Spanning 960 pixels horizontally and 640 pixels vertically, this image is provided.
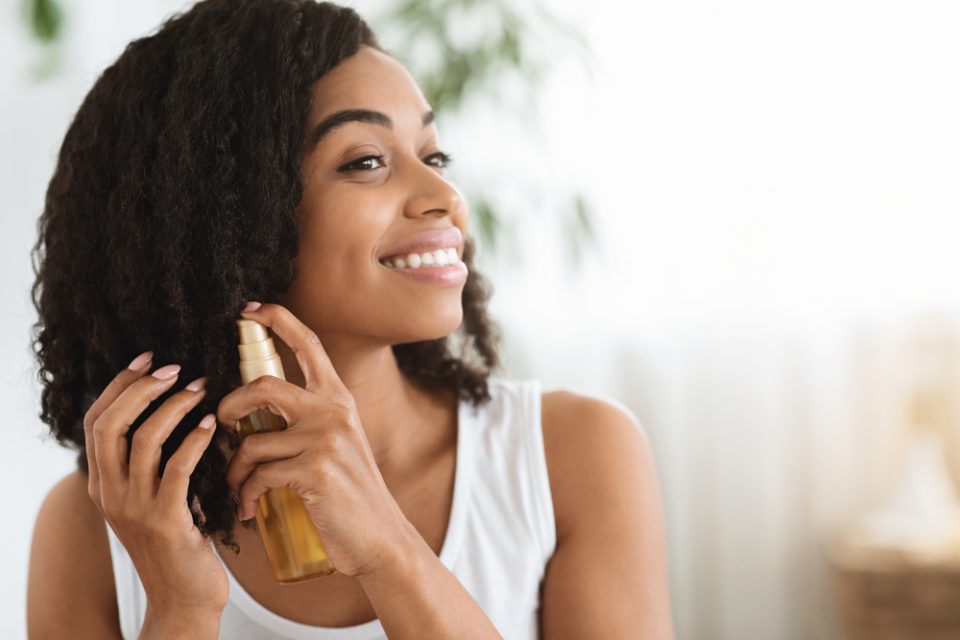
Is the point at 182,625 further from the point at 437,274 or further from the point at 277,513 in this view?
the point at 437,274

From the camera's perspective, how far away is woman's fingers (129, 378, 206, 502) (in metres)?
0.96

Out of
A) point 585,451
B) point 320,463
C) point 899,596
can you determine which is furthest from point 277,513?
point 899,596

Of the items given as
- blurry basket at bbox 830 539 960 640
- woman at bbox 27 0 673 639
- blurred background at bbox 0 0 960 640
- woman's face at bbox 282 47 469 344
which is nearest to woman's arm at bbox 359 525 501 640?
woman at bbox 27 0 673 639

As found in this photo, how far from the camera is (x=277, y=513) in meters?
0.98

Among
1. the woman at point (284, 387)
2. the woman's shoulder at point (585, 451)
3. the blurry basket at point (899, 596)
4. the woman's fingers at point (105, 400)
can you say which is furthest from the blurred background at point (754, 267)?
the woman's fingers at point (105, 400)

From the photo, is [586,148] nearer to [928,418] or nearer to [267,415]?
[928,418]

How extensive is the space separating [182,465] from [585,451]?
491mm

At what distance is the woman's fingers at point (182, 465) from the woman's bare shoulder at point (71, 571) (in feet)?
1.18

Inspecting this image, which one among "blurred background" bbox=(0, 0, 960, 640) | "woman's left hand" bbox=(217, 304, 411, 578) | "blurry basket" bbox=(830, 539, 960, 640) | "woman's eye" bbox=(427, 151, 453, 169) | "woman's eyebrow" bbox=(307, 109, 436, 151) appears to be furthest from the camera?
"blurred background" bbox=(0, 0, 960, 640)

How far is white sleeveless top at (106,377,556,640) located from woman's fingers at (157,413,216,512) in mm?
203

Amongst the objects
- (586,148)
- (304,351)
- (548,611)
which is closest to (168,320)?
(304,351)

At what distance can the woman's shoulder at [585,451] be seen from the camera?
3.93ft

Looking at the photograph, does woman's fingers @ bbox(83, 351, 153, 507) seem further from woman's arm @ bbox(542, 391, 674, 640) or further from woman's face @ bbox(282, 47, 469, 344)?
woman's arm @ bbox(542, 391, 674, 640)

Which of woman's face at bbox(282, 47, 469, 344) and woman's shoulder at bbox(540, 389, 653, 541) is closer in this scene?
woman's face at bbox(282, 47, 469, 344)
